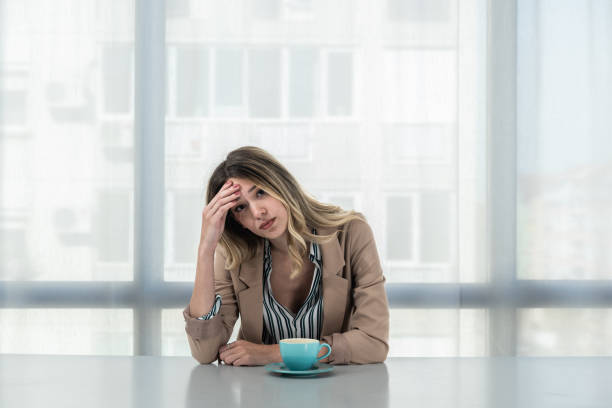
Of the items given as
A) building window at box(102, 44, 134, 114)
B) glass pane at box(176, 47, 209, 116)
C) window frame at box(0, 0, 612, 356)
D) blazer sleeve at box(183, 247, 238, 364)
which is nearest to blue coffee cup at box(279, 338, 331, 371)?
blazer sleeve at box(183, 247, 238, 364)

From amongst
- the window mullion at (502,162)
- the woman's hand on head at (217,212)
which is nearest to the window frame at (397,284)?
the window mullion at (502,162)

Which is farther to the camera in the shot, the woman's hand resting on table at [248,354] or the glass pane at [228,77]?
the glass pane at [228,77]

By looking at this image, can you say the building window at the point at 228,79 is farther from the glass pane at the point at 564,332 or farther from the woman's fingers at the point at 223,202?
the glass pane at the point at 564,332

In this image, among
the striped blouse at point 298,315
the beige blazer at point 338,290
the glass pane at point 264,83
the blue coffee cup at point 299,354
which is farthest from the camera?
the glass pane at point 264,83

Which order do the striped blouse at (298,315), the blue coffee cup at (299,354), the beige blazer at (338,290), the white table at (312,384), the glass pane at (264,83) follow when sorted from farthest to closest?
the glass pane at (264,83), the striped blouse at (298,315), the beige blazer at (338,290), the blue coffee cup at (299,354), the white table at (312,384)

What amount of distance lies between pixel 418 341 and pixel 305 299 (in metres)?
1.21

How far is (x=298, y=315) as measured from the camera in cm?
163

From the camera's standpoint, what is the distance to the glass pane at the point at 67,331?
8.87 ft

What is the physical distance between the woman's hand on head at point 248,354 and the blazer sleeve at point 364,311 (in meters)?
0.14

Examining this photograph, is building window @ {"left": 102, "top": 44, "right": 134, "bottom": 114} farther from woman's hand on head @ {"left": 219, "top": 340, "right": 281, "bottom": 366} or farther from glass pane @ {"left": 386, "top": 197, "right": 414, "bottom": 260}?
woman's hand on head @ {"left": 219, "top": 340, "right": 281, "bottom": 366}

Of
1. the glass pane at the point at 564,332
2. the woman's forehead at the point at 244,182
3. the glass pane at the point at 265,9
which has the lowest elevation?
the glass pane at the point at 564,332

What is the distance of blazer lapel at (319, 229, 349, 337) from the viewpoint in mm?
1606

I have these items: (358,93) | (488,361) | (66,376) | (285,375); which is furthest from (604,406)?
(358,93)

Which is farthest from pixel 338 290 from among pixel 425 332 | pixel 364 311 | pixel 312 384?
pixel 425 332
